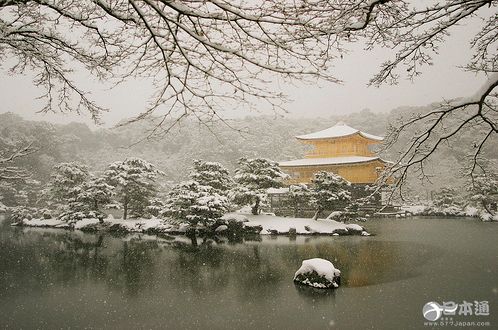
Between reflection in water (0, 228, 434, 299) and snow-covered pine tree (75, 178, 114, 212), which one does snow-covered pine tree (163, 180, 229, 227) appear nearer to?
reflection in water (0, 228, 434, 299)

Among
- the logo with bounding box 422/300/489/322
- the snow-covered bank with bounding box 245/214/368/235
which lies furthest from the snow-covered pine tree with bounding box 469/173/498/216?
the logo with bounding box 422/300/489/322

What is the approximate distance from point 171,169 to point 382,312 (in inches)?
1721

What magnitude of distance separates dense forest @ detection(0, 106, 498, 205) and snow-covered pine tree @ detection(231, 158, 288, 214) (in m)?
17.2

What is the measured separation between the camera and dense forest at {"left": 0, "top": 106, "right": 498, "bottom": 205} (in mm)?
39750

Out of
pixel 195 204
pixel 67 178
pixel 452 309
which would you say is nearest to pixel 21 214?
pixel 67 178

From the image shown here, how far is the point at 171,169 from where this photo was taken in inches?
1877

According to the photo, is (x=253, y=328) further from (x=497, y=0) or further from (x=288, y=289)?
(x=497, y=0)

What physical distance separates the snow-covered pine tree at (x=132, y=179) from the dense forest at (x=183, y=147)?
13.2 meters

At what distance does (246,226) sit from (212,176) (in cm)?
368

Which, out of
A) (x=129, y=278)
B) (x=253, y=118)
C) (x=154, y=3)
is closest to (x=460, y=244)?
(x=129, y=278)

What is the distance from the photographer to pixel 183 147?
180 ft

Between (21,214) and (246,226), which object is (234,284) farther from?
(21,214)

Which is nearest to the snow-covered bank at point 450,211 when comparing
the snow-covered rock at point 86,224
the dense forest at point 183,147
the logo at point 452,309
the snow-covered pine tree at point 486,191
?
the snow-covered pine tree at point 486,191

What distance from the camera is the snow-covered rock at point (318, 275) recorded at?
297 inches
